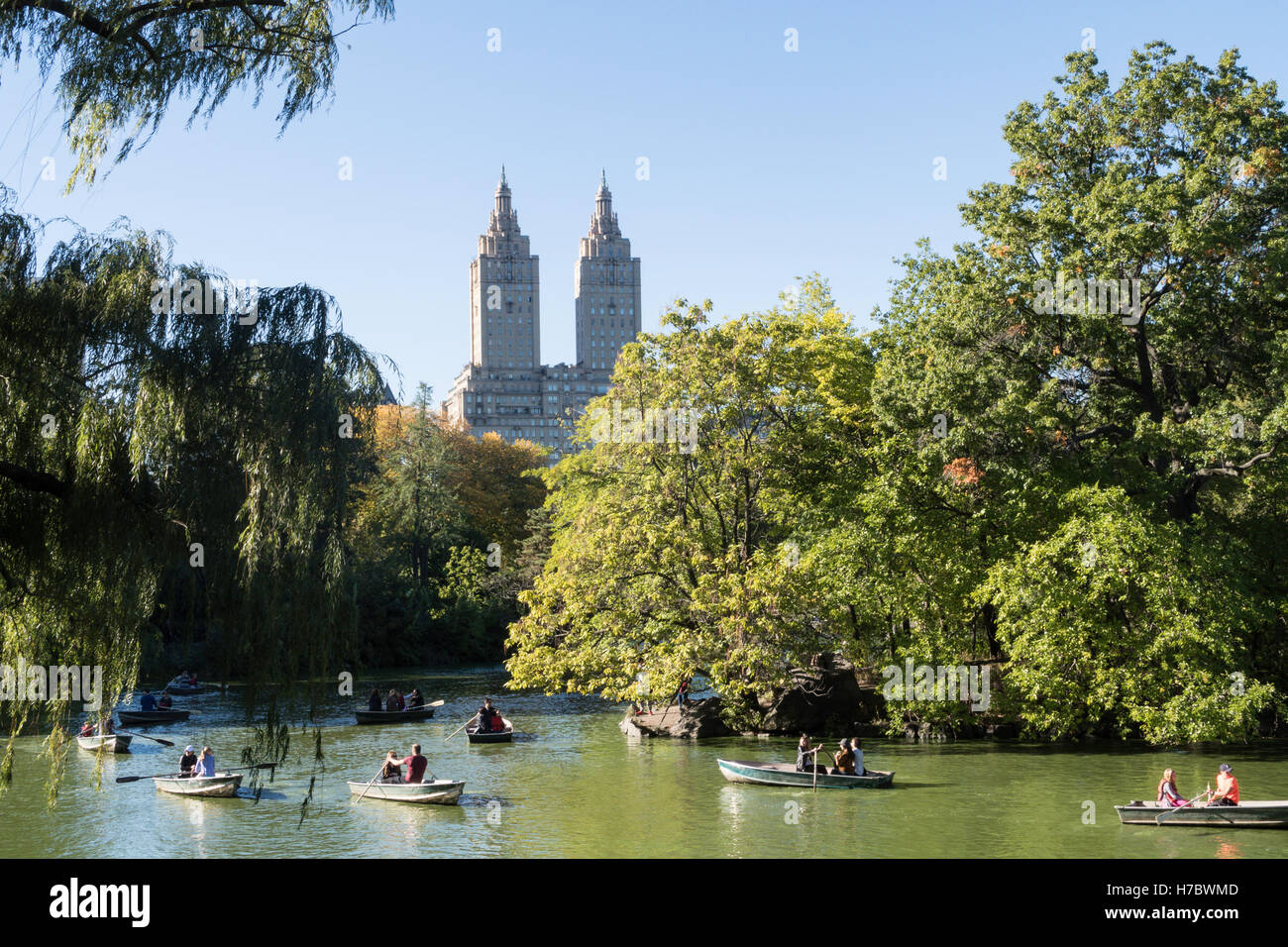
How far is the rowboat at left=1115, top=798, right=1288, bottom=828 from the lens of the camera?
735 inches

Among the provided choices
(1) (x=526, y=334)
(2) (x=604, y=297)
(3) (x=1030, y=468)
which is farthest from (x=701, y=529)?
(2) (x=604, y=297)

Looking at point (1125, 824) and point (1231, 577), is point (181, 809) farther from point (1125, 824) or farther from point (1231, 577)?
point (1231, 577)

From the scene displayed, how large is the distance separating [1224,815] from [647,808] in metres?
9.83

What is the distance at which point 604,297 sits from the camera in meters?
197

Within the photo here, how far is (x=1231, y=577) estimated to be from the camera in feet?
84.1

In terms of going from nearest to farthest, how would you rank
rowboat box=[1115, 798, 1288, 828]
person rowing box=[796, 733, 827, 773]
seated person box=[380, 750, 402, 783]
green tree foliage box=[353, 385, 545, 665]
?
rowboat box=[1115, 798, 1288, 828], seated person box=[380, 750, 402, 783], person rowing box=[796, 733, 827, 773], green tree foliage box=[353, 385, 545, 665]

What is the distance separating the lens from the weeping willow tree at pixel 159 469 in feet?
34.9

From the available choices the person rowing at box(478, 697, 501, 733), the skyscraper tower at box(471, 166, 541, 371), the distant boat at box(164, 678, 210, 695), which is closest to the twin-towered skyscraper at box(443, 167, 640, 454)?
the skyscraper tower at box(471, 166, 541, 371)

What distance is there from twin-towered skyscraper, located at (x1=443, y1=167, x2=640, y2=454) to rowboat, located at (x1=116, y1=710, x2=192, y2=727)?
12191cm

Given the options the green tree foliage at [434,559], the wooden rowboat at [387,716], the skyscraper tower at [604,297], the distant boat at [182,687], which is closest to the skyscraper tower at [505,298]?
the skyscraper tower at [604,297]

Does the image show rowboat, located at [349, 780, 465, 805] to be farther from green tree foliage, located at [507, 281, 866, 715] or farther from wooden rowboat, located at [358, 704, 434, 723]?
wooden rowboat, located at [358, 704, 434, 723]

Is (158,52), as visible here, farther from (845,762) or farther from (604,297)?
(604,297)

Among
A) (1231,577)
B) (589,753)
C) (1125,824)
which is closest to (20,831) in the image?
(589,753)

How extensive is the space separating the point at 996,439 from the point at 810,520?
6.00 m
